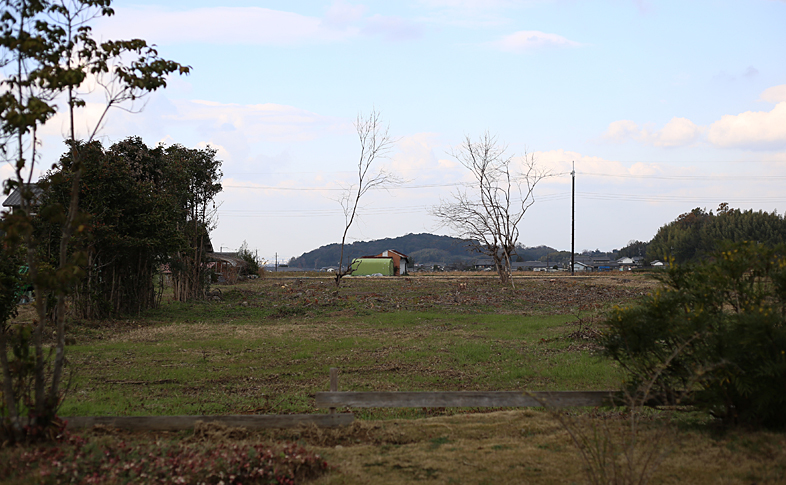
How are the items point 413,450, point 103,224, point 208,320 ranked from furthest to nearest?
→ point 208,320 → point 103,224 → point 413,450

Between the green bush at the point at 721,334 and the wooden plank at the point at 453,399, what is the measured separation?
0.52m

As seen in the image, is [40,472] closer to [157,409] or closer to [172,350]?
[157,409]

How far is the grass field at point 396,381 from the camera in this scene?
212 inches

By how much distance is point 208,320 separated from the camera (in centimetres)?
1984

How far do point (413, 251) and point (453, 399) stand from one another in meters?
158

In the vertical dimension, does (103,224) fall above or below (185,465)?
above

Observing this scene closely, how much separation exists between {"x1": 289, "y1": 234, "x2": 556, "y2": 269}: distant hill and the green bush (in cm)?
13696

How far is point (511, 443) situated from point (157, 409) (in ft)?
16.5

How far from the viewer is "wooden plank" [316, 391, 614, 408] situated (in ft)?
21.6

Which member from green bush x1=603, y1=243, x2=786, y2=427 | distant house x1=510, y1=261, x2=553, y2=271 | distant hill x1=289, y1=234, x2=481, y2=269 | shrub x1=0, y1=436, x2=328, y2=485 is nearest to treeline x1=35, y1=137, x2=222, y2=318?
shrub x1=0, y1=436, x2=328, y2=485

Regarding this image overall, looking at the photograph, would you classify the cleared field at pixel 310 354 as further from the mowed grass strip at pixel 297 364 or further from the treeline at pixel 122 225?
the treeline at pixel 122 225

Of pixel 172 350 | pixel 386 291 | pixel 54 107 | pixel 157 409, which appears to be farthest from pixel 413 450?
pixel 386 291

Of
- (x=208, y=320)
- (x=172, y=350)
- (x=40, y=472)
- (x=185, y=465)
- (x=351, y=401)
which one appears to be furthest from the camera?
(x=208, y=320)

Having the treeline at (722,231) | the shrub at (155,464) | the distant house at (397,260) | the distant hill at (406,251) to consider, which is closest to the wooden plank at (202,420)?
the shrub at (155,464)
